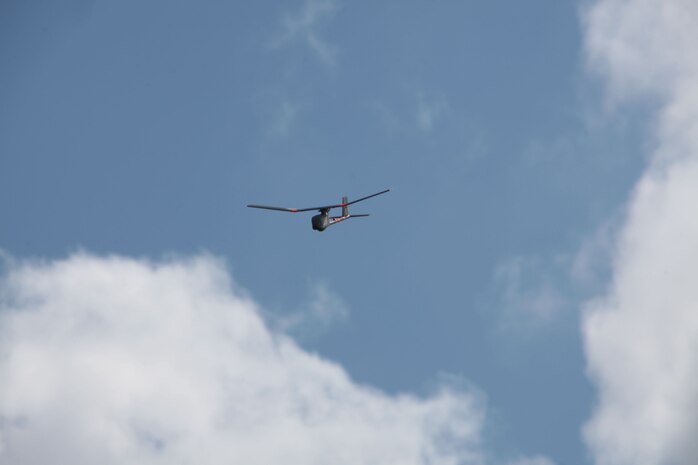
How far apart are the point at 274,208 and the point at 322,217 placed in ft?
53.9

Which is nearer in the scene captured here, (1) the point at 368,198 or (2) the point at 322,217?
(1) the point at 368,198

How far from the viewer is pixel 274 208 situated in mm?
116688

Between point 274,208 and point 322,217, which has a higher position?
point 322,217

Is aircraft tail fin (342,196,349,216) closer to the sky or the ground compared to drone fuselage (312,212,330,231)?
closer to the sky

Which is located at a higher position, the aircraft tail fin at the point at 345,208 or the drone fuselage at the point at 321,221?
the aircraft tail fin at the point at 345,208

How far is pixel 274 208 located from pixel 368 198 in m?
14.9

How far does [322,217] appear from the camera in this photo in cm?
13188

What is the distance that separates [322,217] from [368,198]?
1127 centimetres

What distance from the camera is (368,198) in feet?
405

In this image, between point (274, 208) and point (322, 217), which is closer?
point (274, 208)
